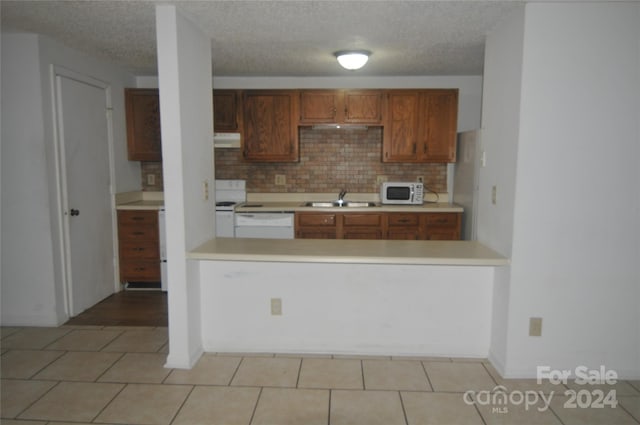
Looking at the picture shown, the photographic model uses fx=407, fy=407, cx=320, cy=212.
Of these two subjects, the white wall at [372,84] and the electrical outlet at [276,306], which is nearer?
the electrical outlet at [276,306]

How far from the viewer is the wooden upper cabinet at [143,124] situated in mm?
4340

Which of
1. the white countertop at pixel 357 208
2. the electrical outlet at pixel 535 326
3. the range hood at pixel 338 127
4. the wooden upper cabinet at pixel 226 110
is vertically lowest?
the electrical outlet at pixel 535 326

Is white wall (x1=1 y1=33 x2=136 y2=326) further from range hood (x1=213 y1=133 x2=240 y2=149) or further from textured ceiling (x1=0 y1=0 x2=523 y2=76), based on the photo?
range hood (x1=213 y1=133 x2=240 y2=149)

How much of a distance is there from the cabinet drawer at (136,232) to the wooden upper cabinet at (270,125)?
1261 millimetres

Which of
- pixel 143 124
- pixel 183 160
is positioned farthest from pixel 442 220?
pixel 143 124

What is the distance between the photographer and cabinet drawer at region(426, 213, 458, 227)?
4273mm

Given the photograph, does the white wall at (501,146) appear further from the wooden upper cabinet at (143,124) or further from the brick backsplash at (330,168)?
the wooden upper cabinet at (143,124)

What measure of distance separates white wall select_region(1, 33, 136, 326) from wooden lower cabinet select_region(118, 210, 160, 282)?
86 centimetres

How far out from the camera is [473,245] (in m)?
2.86

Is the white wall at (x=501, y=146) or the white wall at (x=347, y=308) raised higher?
the white wall at (x=501, y=146)

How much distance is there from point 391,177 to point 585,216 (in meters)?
2.57

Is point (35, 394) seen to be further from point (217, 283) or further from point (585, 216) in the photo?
point (585, 216)

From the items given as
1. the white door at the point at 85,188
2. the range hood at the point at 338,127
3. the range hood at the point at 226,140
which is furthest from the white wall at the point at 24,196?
the range hood at the point at 338,127

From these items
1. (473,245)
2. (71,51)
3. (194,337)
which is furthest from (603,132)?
(71,51)
